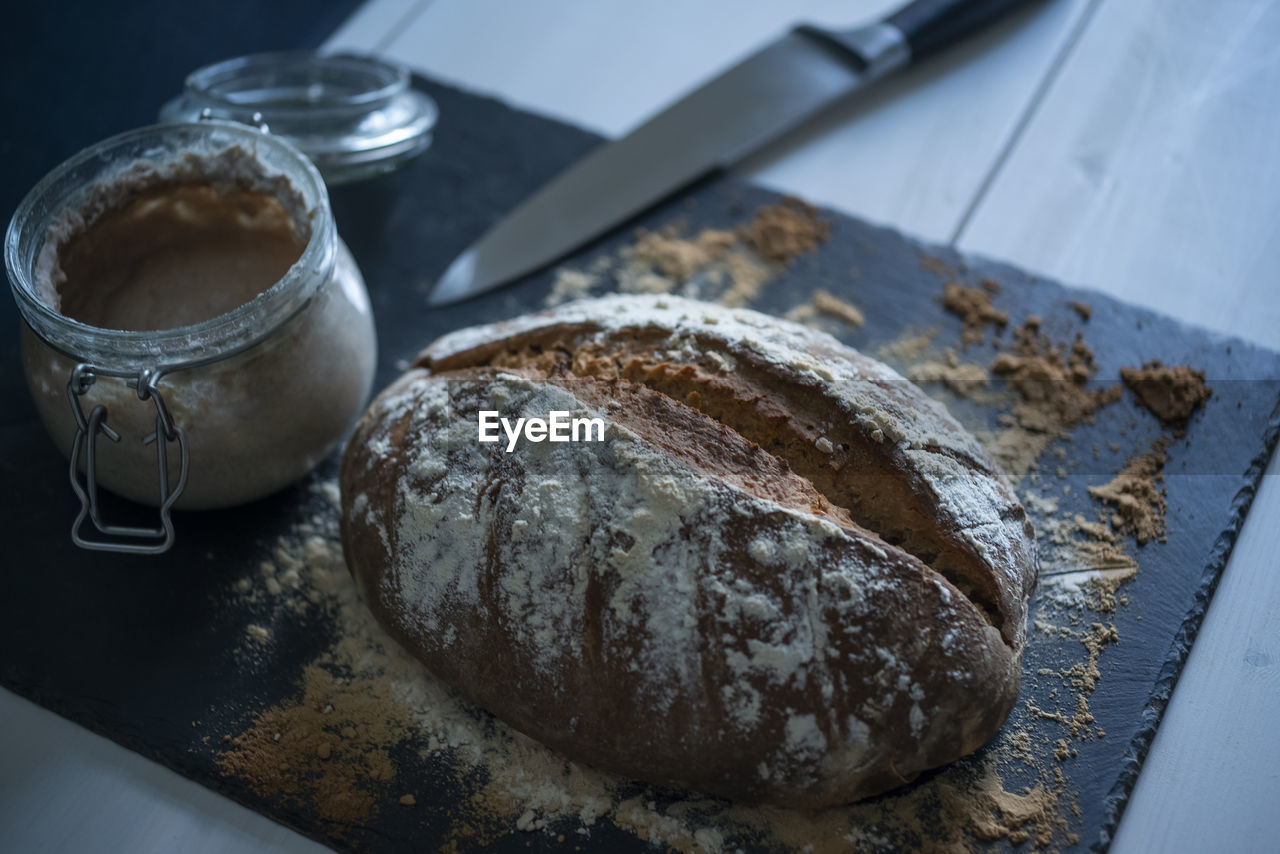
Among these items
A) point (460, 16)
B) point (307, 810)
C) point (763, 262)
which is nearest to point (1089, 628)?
point (763, 262)

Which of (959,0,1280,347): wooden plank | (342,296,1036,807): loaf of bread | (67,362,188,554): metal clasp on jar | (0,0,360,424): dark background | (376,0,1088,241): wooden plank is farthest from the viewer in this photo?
(376,0,1088,241): wooden plank

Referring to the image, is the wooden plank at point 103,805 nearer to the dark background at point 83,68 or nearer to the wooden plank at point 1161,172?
the dark background at point 83,68

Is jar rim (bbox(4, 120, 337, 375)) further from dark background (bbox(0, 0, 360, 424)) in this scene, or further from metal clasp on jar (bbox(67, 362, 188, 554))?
dark background (bbox(0, 0, 360, 424))

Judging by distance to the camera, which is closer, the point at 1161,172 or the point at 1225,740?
the point at 1225,740

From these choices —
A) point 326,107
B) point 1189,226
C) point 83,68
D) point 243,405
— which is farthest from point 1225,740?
point 83,68

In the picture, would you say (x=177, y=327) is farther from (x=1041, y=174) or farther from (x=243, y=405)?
(x=1041, y=174)

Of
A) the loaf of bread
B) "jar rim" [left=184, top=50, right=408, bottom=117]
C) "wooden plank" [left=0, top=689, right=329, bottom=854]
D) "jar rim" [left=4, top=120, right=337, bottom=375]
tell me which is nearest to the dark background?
"jar rim" [left=184, top=50, right=408, bottom=117]
